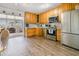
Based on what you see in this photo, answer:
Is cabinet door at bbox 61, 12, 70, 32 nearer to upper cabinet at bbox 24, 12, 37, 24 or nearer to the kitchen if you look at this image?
the kitchen

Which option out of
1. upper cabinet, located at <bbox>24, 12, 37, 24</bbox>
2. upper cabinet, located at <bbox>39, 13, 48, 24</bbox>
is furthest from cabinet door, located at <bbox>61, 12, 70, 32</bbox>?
upper cabinet, located at <bbox>24, 12, 37, 24</bbox>

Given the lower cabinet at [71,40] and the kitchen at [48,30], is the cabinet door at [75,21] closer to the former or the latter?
the kitchen at [48,30]

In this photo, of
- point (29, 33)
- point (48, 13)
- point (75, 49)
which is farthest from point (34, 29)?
point (75, 49)

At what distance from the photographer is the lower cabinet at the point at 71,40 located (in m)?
3.83

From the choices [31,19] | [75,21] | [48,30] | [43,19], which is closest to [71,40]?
[75,21]

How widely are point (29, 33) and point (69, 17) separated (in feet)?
12.5

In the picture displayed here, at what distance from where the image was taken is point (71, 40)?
4.07 metres

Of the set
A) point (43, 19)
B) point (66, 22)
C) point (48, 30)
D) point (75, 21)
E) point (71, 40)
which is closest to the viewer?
point (75, 21)

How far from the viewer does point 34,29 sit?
7.79 meters

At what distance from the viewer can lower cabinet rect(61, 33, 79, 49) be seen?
3.83m

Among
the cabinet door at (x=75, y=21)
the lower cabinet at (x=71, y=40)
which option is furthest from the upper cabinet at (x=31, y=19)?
the cabinet door at (x=75, y=21)

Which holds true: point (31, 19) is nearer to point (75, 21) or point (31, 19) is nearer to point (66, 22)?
point (66, 22)

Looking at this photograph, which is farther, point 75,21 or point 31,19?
point 31,19

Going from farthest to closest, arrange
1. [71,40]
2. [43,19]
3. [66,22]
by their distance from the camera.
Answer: [43,19] → [66,22] → [71,40]
